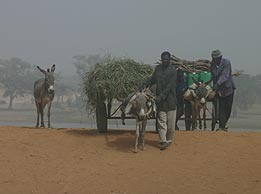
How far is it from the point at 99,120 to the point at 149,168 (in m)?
3.93

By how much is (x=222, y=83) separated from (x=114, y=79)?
3.35 metres

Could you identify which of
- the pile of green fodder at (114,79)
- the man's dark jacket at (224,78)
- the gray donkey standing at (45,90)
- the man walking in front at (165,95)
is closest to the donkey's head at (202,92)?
the man's dark jacket at (224,78)

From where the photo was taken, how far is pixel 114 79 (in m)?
12.9

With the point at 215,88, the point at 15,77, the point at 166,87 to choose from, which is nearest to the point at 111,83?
the point at 166,87

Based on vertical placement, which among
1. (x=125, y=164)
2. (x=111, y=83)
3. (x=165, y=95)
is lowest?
(x=125, y=164)

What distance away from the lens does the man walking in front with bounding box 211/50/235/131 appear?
14180mm

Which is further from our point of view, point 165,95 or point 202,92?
point 202,92

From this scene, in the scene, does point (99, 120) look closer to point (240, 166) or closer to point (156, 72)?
point (156, 72)

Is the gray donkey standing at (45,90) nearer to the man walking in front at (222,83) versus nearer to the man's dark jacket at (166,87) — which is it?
the man's dark jacket at (166,87)

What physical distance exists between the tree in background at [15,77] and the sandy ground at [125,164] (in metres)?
41.7

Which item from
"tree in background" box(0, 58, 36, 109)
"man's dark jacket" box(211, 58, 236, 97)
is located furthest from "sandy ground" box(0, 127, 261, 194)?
"tree in background" box(0, 58, 36, 109)

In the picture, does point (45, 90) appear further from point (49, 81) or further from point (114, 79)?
point (114, 79)

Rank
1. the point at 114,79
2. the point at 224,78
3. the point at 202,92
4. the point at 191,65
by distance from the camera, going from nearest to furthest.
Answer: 1. the point at 114,79
2. the point at 224,78
3. the point at 202,92
4. the point at 191,65

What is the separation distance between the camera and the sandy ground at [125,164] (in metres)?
9.27
